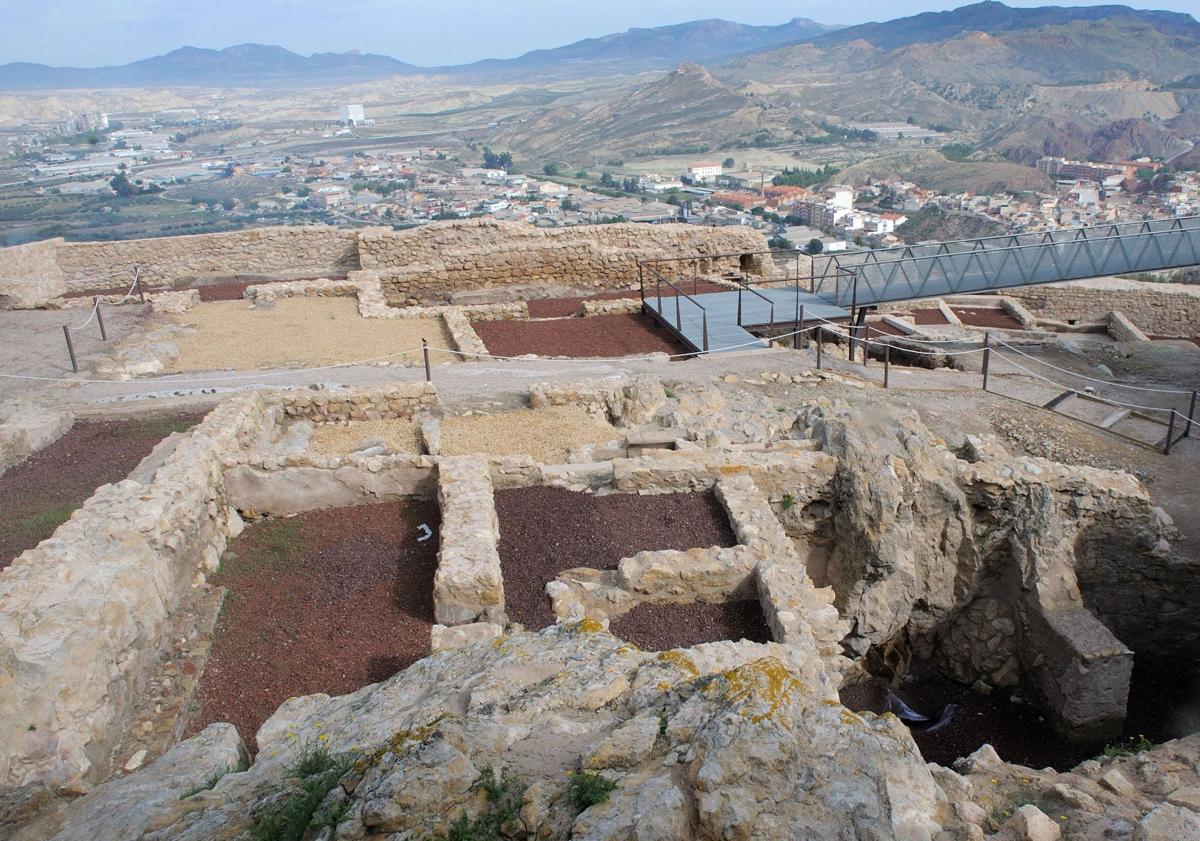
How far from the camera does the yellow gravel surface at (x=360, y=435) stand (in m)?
11.0

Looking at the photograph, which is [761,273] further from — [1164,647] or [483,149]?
[483,149]

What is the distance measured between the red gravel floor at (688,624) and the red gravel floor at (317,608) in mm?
1790

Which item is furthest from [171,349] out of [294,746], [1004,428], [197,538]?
[1004,428]

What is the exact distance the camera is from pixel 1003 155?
9881 cm

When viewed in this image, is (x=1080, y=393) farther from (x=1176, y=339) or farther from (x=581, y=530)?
(x=581, y=530)

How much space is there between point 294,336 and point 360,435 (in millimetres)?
5322

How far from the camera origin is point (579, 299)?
828 inches

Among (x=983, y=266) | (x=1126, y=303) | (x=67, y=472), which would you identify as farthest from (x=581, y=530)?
(x=1126, y=303)

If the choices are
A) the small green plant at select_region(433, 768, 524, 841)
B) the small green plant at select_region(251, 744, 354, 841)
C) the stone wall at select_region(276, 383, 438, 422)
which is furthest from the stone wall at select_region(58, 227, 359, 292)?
the small green plant at select_region(433, 768, 524, 841)

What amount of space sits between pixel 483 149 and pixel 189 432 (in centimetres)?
10764

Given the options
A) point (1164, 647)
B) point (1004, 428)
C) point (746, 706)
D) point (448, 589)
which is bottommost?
point (1164, 647)

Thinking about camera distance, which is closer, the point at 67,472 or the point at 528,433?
the point at 67,472

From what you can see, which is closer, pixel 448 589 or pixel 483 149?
pixel 448 589

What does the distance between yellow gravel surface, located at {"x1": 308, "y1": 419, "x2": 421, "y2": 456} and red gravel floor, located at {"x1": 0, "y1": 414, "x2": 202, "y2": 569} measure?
172cm
